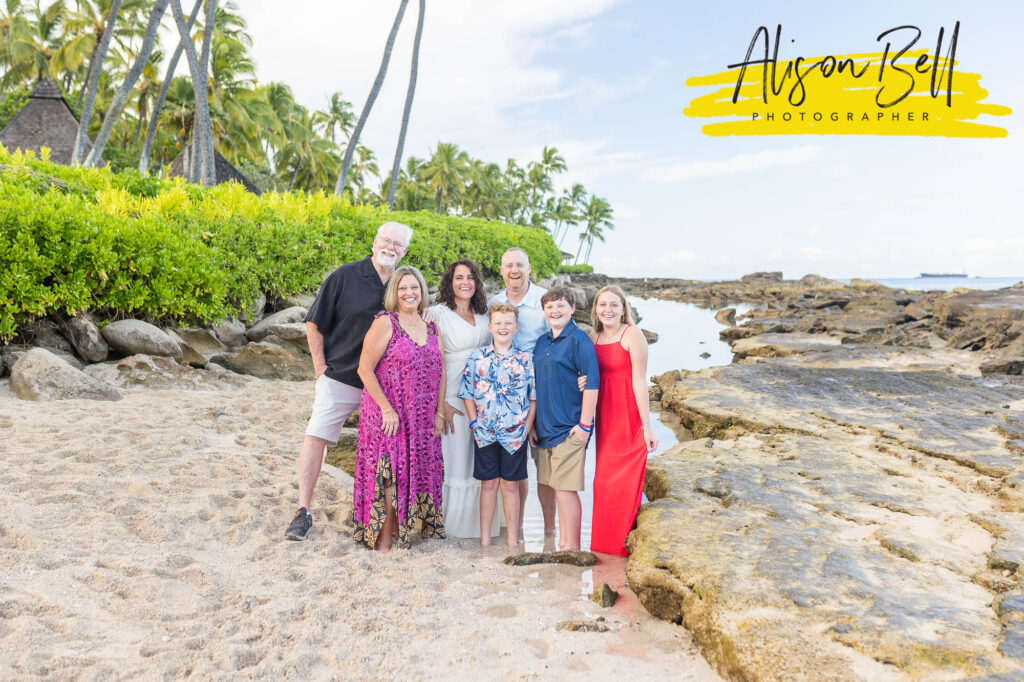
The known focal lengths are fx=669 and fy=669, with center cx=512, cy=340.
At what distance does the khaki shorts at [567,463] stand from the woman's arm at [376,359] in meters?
1.11

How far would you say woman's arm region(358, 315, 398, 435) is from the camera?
173 inches

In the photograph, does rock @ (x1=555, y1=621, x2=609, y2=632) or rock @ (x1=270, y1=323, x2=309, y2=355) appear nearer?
rock @ (x1=555, y1=621, x2=609, y2=632)

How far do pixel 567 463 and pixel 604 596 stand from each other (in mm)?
951

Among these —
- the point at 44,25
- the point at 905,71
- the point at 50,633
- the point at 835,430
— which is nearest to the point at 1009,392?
the point at 835,430

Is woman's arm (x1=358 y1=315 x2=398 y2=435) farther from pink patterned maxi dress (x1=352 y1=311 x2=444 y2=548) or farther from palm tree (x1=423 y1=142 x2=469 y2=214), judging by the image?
palm tree (x1=423 y1=142 x2=469 y2=214)

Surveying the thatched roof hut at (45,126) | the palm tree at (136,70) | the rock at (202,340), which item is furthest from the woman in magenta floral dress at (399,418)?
the thatched roof hut at (45,126)

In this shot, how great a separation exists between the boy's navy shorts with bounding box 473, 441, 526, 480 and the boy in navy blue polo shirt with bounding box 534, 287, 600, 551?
0.22 m

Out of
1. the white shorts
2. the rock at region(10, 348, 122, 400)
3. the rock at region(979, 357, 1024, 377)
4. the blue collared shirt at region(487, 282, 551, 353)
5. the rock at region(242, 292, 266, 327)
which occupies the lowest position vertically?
the rock at region(10, 348, 122, 400)

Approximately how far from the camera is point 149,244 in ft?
27.6

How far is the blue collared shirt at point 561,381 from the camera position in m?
4.51

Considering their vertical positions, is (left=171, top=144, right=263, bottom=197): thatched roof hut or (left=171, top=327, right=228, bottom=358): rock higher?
(left=171, top=144, right=263, bottom=197): thatched roof hut

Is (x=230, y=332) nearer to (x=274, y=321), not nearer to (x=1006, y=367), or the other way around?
(x=274, y=321)

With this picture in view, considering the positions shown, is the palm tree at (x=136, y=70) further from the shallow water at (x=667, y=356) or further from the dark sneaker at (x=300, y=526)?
the dark sneaker at (x=300, y=526)

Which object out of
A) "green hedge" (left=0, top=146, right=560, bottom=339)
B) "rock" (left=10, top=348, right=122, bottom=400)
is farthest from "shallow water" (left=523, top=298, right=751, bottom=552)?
"green hedge" (left=0, top=146, right=560, bottom=339)
